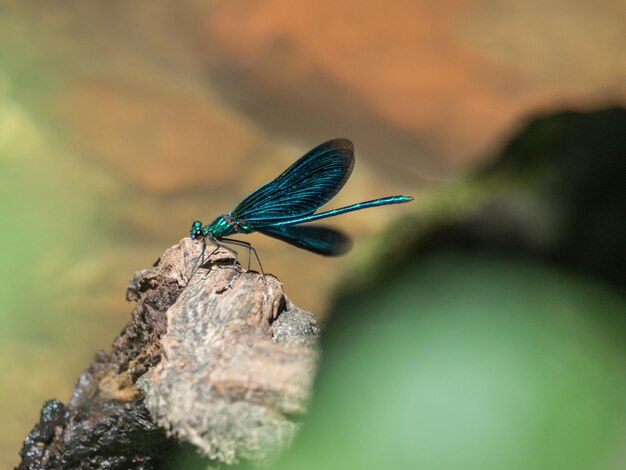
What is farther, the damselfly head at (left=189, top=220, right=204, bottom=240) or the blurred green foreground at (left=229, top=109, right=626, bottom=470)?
the damselfly head at (left=189, top=220, right=204, bottom=240)

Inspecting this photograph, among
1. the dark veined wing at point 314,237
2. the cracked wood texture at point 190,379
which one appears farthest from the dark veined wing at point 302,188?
the cracked wood texture at point 190,379

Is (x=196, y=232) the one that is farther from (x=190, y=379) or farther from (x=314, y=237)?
(x=190, y=379)

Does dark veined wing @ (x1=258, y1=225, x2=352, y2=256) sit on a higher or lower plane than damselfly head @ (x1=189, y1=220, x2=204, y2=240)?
higher

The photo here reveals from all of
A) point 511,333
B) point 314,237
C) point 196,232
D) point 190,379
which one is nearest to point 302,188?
point 314,237

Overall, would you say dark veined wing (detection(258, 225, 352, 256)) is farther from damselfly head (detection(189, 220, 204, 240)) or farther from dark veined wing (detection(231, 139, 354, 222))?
damselfly head (detection(189, 220, 204, 240))

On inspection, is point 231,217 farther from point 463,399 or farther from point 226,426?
point 463,399

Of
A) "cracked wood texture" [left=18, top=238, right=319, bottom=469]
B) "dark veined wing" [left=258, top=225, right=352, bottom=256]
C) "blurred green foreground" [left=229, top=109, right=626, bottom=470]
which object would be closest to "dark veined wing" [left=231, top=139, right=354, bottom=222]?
"dark veined wing" [left=258, top=225, right=352, bottom=256]
